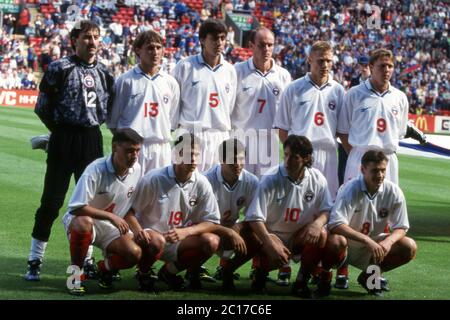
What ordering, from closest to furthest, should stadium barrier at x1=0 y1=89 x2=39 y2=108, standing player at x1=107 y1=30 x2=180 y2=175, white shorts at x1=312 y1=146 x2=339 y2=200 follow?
standing player at x1=107 y1=30 x2=180 y2=175
white shorts at x1=312 y1=146 x2=339 y2=200
stadium barrier at x1=0 y1=89 x2=39 y2=108

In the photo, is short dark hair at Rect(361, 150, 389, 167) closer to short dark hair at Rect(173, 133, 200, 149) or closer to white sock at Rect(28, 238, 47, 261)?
short dark hair at Rect(173, 133, 200, 149)

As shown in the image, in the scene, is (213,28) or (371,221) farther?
(213,28)

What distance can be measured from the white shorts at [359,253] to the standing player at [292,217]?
0.26 meters

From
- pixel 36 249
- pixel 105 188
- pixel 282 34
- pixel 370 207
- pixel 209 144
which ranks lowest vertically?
pixel 36 249

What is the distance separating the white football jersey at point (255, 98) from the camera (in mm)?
8047

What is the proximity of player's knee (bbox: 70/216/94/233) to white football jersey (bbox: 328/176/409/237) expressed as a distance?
5.63ft

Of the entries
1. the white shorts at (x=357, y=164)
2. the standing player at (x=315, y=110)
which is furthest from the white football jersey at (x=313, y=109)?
the white shorts at (x=357, y=164)

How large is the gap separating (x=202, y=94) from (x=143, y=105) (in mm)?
620

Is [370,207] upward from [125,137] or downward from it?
downward

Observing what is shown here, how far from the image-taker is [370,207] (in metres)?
6.48

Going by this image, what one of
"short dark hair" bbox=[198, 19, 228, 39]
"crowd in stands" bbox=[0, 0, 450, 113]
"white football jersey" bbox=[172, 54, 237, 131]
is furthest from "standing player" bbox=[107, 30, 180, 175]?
"crowd in stands" bbox=[0, 0, 450, 113]

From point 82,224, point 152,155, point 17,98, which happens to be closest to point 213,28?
point 152,155

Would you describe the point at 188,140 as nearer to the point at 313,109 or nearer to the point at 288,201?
the point at 288,201

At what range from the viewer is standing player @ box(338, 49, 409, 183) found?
7.64m
